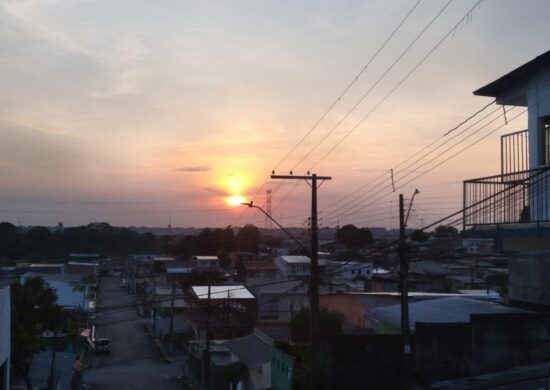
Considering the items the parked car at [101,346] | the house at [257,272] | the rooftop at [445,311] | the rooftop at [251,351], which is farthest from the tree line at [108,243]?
the rooftop at [445,311]

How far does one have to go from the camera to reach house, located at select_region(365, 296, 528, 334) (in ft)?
61.3

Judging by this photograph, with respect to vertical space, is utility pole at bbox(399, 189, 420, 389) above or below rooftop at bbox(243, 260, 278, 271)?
above

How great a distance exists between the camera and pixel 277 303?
5119cm

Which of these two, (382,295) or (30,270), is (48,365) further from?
(30,270)

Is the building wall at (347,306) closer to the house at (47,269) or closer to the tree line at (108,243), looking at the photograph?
the house at (47,269)

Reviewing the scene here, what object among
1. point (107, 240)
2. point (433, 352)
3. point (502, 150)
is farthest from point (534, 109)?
point (107, 240)

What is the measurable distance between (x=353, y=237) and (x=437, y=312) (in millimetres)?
89518

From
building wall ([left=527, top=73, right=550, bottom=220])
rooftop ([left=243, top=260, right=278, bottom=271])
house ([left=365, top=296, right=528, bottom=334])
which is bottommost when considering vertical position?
rooftop ([left=243, top=260, right=278, bottom=271])

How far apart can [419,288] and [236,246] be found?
70497 millimetres

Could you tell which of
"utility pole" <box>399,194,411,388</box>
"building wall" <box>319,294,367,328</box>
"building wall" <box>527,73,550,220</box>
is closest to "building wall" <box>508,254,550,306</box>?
"building wall" <box>527,73,550,220</box>

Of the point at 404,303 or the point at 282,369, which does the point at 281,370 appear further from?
the point at 404,303

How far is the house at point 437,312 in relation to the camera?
18672mm

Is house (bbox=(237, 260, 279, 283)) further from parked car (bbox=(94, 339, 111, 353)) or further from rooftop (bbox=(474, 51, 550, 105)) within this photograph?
rooftop (bbox=(474, 51, 550, 105))

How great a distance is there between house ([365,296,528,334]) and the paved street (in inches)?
683
